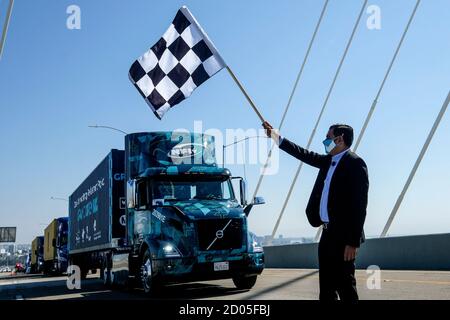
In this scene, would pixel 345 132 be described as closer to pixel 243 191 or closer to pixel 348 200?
pixel 348 200

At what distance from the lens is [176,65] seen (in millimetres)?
9242

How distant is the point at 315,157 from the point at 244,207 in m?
6.41

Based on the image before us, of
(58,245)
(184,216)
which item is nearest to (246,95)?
(184,216)

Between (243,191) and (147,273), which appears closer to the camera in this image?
(147,273)

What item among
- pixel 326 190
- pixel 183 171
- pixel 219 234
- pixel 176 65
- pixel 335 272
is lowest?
pixel 335 272

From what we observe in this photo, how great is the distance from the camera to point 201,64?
348 inches

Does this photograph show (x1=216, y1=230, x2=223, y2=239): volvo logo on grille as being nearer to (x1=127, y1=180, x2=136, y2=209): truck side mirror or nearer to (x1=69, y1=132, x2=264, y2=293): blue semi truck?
(x1=69, y1=132, x2=264, y2=293): blue semi truck

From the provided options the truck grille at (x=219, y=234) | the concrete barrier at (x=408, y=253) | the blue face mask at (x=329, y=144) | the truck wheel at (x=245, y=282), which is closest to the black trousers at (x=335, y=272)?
the blue face mask at (x=329, y=144)

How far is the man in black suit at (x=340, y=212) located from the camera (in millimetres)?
4352

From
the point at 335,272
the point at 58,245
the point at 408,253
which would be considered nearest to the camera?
the point at 335,272

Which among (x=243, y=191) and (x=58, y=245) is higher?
(x=243, y=191)

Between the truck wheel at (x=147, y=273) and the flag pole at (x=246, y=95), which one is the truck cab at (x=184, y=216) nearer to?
the truck wheel at (x=147, y=273)

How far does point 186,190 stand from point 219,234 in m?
1.29

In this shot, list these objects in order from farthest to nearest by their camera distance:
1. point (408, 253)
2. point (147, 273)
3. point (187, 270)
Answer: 1. point (408, 253)
2. point (147, 273)
3. point (187, 270)
